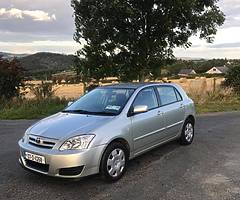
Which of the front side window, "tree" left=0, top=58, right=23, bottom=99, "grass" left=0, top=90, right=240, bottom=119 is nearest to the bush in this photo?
"grass" left=0, top=90, right=240, bottom=119

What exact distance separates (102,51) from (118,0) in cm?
233

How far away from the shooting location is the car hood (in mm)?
5281

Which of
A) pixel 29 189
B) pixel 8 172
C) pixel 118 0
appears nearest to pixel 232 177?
pixel 29 189

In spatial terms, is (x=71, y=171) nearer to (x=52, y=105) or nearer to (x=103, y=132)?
(x=103, y=132)

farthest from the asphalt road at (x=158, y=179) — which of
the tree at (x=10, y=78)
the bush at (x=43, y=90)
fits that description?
the tree at (x=10, y=78)

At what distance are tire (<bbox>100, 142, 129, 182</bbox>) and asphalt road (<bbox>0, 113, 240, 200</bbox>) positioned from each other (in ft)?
0.40

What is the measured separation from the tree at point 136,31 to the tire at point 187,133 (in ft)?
22.0

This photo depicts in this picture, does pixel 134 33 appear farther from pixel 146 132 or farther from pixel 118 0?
pixel 146 132

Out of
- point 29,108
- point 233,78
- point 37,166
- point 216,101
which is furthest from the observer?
point 233,78

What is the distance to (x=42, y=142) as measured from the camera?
5.25m

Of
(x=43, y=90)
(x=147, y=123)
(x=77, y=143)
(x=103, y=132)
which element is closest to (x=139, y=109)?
(x=147, y=123)

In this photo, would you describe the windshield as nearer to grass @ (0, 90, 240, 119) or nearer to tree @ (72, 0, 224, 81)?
grass @ (0, 90, 240, 119)

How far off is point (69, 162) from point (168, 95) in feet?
10.3

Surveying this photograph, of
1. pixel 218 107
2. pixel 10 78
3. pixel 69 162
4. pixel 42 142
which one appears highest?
pixel 10 78
